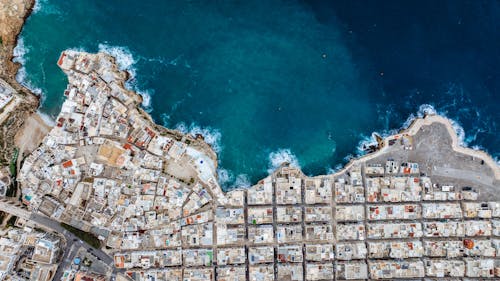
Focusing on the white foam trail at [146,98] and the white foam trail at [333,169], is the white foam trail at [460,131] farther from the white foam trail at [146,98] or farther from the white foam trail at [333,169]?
the white foam trail at [146,98]

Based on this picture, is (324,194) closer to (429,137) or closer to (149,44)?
(429,137)

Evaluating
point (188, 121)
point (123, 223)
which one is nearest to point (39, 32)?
point (188, 121)

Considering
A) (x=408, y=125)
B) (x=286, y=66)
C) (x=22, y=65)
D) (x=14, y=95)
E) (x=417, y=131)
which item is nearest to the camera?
(x=14, y=95)

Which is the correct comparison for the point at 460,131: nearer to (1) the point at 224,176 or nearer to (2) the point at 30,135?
(1) the point at 224,176

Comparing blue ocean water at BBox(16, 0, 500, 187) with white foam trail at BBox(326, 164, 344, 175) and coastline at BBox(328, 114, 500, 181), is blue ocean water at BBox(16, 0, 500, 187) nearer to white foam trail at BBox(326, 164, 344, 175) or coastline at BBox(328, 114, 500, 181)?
white foam trail at BBox(326, 164, 344, 175)

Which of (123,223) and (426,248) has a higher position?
(123,223)

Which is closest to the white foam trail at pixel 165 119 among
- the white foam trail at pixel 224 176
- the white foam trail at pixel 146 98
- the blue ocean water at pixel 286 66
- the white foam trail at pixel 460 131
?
the blue ocean water at pixel 286 66

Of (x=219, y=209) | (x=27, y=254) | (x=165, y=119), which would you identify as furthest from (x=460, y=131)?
(x=27, y=254)
